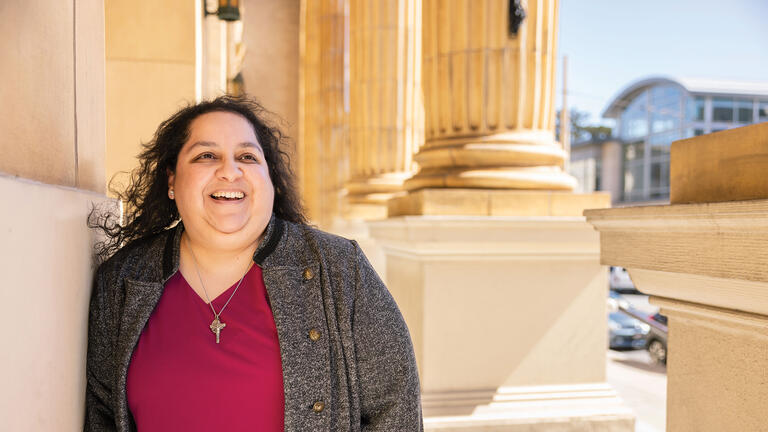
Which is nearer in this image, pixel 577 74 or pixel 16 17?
pixel 16 17

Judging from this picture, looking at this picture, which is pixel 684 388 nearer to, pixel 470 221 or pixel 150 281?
pixel 150 281

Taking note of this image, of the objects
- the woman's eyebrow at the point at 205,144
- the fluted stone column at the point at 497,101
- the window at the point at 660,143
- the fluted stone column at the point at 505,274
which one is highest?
the window at the point at 660,143

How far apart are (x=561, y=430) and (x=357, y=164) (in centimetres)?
834

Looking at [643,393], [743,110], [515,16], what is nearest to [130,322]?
[515,16]

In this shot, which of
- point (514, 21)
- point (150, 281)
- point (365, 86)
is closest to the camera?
point (150, 281)

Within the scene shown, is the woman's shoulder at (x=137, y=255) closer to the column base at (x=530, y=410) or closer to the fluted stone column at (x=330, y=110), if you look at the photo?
the column base at (x=530, y=410)

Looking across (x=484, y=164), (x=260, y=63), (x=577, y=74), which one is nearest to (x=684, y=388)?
(x=484, y=164)

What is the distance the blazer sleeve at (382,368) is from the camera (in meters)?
2.31

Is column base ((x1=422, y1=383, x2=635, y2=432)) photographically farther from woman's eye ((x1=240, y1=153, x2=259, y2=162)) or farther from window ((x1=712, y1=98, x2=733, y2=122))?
window ((x1=712, y1=98, x2=733, y2=122))

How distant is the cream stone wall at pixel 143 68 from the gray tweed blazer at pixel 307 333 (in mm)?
4151

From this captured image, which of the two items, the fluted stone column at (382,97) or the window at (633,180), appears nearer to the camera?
the fluted stone column at (382,97)

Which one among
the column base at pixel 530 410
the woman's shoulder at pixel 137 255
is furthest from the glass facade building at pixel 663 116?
the woman's shoulder at pixel 137 255

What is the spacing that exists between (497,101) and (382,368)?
13.5ft

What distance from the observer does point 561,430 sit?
511 centimetres
